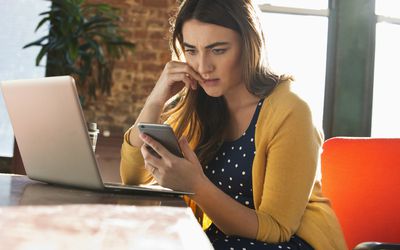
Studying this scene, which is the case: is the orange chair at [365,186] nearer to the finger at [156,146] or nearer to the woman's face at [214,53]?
the woman's face at [214,53]

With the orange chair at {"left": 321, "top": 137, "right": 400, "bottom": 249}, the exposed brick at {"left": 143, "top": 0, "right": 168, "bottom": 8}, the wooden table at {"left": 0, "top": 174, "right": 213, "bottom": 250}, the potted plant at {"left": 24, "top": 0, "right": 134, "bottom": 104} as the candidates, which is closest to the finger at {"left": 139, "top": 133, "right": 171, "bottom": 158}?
the wooden table at {"left": 0, "top": 174, "right": 213, "bottom": 250}

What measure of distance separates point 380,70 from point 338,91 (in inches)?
Result: 13.9

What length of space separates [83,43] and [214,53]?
109 inches

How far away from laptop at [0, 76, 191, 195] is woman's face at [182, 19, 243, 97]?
1.66 feet

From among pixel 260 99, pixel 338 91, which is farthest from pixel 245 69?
pixel 338 91

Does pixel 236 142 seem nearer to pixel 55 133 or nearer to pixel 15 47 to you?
pixel 55 133

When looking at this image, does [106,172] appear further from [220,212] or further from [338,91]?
[338,91]

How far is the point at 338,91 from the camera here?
4375 mm

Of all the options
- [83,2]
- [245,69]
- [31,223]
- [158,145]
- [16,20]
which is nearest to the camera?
[31,223]

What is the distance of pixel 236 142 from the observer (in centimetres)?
182

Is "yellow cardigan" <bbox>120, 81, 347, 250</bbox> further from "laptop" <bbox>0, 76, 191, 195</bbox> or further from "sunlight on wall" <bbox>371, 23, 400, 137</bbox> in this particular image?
"sunlight on wall" <bbox>371, 23, 400, 137</bbox>

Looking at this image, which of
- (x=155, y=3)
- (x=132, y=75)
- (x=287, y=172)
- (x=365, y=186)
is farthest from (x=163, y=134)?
(x=155, y=3)

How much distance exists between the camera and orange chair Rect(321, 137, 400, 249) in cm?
187

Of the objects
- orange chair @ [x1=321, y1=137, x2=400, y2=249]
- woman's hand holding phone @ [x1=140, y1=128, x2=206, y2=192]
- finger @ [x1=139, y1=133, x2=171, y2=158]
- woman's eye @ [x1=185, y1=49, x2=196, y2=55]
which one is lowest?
orange chair @ [x1=321, y1=137, x2=400, y2=249]
